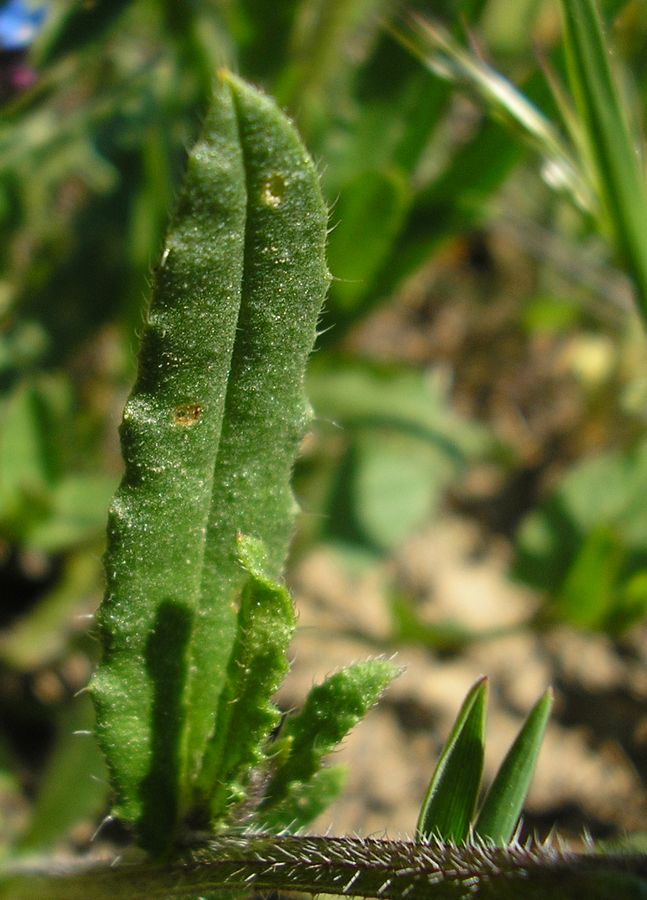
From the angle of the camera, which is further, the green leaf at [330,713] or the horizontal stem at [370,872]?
the green leaf at [330,713]

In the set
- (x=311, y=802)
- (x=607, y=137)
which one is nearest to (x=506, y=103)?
(x=607, y=137)

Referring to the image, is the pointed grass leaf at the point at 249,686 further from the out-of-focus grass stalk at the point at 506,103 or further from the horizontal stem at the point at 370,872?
the out-of-focus grass stalk at the point at 506,103

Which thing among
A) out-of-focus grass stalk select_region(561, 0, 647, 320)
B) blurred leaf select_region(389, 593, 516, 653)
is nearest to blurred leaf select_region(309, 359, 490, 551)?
blurred leaf select_region(389, 593, 516, 653)

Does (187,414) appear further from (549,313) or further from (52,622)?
(549,313)

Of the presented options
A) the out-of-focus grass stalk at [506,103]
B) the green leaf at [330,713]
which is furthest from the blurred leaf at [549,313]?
the green leaf at [330,713]

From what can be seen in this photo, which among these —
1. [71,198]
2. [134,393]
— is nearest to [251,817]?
[134,393]

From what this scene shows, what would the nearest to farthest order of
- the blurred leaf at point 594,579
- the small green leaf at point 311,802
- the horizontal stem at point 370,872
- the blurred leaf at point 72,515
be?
the horizontal stem at point 370,872 < the small green leaf at point 311,802 < the blurred leaf at point 72,515 < the blurred leaf at point 594,579
